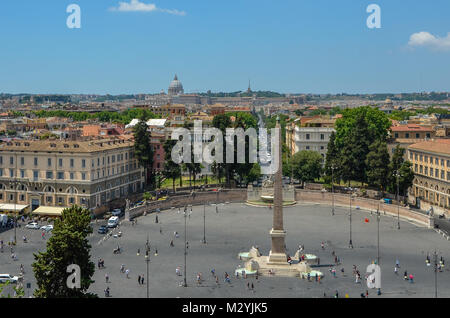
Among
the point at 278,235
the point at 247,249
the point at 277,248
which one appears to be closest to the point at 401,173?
the point at 247,249

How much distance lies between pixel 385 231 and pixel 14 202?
45463mm

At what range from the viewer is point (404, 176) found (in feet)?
262

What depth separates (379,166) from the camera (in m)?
82.6

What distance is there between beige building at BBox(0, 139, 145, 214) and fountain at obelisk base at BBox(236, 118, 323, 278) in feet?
98.0

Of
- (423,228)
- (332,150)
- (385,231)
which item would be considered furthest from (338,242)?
(332,150)

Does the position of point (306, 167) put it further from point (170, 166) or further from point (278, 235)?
point (278, 235)

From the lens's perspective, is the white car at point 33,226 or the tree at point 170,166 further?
the tree at point 170,166

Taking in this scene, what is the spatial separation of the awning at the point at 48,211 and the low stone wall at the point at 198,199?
9.79m

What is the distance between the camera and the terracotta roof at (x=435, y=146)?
257ft

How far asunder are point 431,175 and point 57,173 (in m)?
48.0

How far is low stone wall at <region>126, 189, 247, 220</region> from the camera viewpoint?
77819 mm

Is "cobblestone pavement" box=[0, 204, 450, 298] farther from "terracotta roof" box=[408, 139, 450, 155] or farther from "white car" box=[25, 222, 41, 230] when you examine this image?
"terracotta roof" box=[408, 139, 450, 155]

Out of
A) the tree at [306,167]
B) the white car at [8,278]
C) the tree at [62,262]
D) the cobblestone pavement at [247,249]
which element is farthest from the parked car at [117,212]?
the tree at [62,262]

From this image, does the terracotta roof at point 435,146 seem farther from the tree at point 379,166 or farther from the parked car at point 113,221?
the parked car at point 113,221
